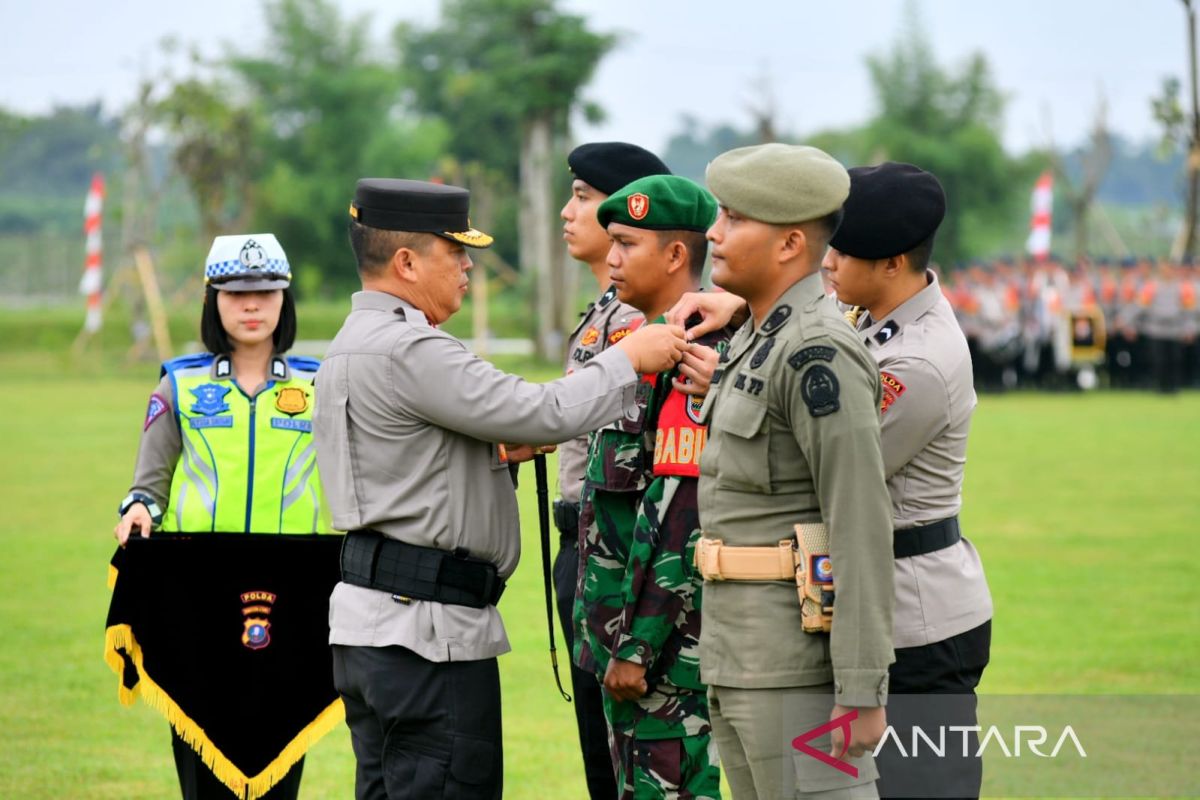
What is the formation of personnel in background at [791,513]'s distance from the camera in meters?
3.01

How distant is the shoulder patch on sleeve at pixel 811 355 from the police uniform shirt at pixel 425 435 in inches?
24.7

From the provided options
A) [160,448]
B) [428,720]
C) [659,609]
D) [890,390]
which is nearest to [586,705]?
[428,720]

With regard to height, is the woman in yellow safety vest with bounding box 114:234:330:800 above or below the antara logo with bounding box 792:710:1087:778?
above

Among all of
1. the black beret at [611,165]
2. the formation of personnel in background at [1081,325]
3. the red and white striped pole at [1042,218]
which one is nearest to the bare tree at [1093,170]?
the red and white striped pole at [1042,218]

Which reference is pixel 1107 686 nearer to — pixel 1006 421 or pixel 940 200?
pixel 940 200

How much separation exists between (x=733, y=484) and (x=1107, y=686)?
4.38 metres

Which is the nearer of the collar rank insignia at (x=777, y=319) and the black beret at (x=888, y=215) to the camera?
the collar rank insignia at (x=777, y=319)

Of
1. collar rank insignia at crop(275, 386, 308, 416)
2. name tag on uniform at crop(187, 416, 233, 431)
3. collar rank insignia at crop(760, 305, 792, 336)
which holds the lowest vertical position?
name tag on uniform at crop(187, 416, 233, 431)

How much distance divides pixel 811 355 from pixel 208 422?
2.26 meters

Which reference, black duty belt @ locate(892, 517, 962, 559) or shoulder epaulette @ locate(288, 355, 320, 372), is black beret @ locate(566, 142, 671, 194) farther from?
black duty belt @ locate(892, 517, 962, 559)

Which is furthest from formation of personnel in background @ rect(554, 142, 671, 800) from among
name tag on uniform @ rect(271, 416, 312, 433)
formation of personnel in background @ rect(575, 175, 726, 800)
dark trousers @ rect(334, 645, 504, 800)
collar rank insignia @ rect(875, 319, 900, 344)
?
collar rank insignia @ rect(875, 319, 900, 344)

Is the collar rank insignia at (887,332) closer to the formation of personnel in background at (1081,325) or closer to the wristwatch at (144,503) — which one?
the wristwatch at (144,503)

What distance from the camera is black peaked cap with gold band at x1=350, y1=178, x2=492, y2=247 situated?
3.80m

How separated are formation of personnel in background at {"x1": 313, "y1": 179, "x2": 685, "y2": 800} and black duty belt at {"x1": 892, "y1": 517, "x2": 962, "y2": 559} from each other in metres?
0.68
